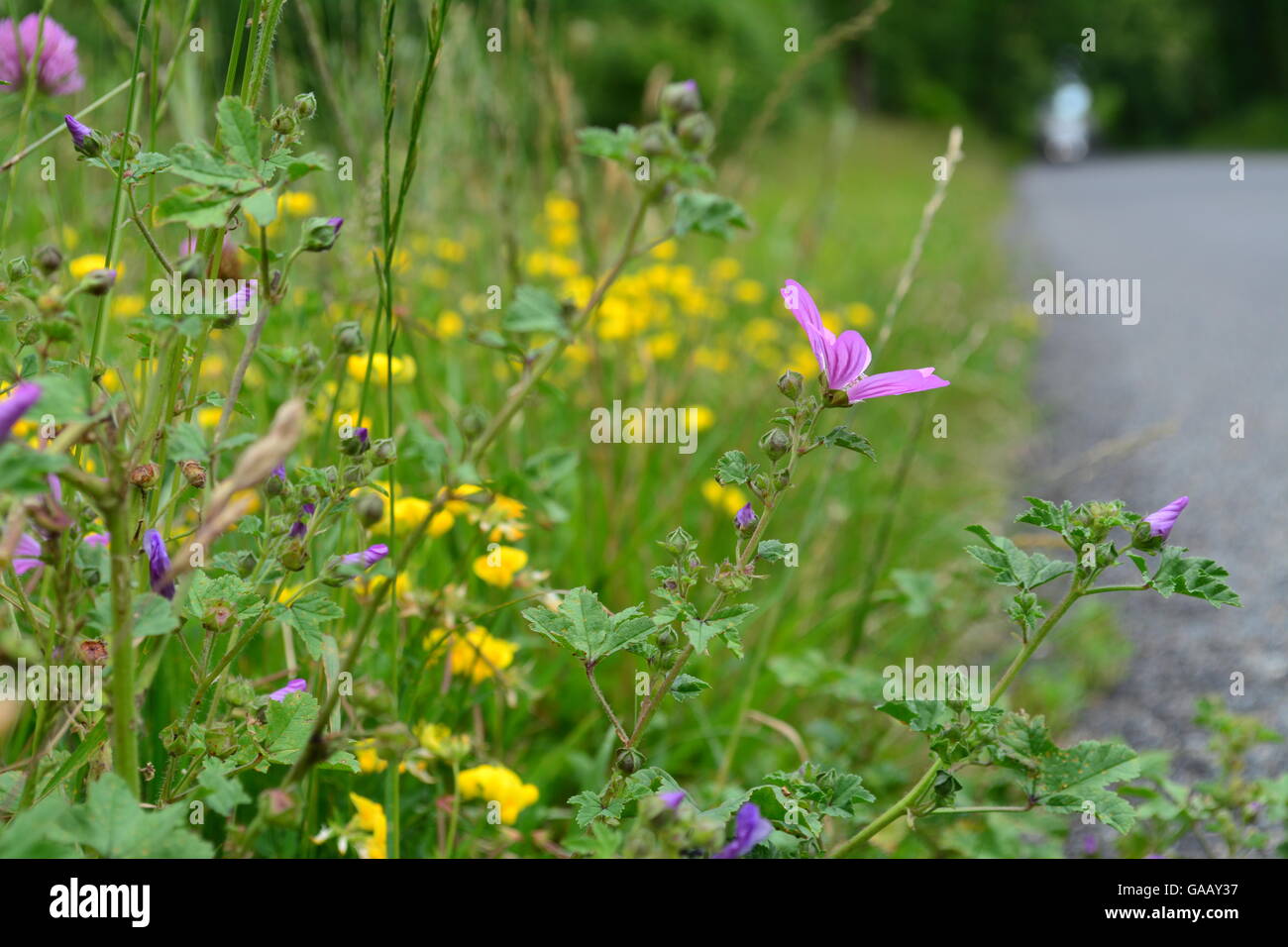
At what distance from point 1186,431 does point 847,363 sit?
2.58 metres

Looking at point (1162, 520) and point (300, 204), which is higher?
point (300, 204)

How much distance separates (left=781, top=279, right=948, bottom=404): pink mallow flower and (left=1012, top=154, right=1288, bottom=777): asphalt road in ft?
2.50

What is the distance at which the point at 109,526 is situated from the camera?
0.46 m

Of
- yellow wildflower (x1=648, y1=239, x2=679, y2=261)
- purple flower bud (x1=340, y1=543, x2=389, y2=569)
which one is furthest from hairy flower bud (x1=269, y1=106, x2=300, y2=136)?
yellow wildflower (x1=648, y1=239, x2=679, y2=261)

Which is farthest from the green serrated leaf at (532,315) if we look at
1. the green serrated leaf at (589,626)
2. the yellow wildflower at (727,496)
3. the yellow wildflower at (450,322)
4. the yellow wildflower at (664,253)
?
the yellow wildflower at (664,253)

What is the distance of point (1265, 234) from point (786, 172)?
3147 millimetres

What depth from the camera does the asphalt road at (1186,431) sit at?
1508 millimetres

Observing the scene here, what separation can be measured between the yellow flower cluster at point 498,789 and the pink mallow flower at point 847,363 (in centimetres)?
46

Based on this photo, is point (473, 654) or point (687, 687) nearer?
point (687, 687)

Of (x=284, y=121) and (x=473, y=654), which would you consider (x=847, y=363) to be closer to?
(x=284, y=121)

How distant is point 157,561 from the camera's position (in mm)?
598

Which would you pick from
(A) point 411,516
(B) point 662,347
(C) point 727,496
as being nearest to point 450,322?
(B) point 662,347

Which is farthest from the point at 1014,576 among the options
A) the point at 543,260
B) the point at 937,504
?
the point at 543,260
